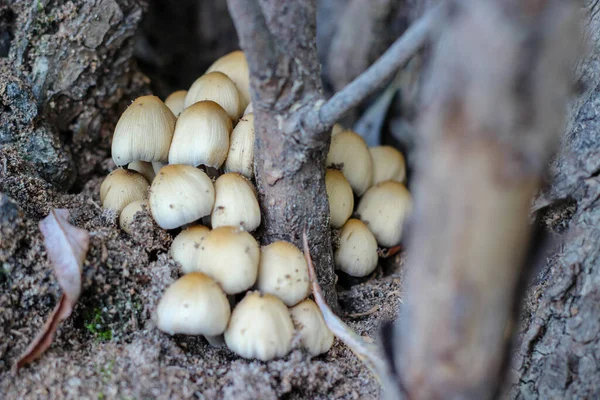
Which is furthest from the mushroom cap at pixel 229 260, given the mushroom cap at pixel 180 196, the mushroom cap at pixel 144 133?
the mushroom cap at pixel 144 133

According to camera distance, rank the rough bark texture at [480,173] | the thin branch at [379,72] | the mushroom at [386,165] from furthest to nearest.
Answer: the mushroom at [386,165], the thin branch at [379,72], the rough bark texture at [480,173]

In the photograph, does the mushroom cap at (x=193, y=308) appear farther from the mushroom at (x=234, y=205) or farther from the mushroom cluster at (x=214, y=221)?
the mushroom at (x=234, y=205)

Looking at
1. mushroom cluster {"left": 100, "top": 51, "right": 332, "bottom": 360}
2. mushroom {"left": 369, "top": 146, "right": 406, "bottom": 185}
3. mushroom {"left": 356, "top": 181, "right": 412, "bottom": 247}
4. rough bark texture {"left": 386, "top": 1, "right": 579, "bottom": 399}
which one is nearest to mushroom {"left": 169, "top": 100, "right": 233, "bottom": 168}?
mushroom cluster {"left": 100, "top": 51, "right": 332, "bottom": 360}

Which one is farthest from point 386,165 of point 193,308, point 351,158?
point 193,308

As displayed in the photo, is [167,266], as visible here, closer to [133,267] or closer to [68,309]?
[133,267]

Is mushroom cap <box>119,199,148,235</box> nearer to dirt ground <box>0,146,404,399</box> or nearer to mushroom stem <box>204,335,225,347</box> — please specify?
dirt ground <box>0,146,404,399</box>

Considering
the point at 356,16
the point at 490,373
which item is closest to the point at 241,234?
the point at 490,373

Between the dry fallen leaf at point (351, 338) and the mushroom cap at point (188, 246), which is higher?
the mushroom cap at point (188, 246)
